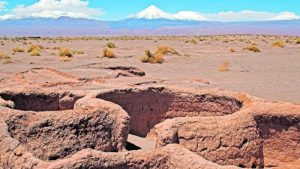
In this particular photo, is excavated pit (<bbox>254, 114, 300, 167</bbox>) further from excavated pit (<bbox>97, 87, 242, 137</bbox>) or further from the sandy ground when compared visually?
the sandy ground

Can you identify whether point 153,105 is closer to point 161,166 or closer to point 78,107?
point 78,107

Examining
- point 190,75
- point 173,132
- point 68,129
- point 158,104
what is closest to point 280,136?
point 173,132

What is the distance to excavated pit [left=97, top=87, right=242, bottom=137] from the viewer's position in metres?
12.3

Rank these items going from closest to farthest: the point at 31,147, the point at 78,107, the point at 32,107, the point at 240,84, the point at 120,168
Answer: the point at 120,168 → the point at 31,147 → the point at 78,107 → the point at 32,107 → the point at 240,84

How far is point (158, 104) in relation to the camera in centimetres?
1291

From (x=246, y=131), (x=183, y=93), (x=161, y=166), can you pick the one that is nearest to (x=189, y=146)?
(x=246, y=131)

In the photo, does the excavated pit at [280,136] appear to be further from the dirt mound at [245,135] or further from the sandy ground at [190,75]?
the sandy ground at [190,75]

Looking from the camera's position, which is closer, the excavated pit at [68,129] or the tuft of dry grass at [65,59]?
the excavated pit at [68,129]

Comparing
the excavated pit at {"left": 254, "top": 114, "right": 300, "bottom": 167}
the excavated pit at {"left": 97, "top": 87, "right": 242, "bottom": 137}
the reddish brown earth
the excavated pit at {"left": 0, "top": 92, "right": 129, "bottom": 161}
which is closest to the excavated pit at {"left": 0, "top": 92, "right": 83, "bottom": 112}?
the reddish brown earth

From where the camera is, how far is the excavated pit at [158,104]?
40.3 feet

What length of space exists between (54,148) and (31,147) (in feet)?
1.40

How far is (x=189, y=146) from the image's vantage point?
365 inches

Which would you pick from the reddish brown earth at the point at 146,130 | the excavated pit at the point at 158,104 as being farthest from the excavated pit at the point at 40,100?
the excavated pit at the point at 158,104

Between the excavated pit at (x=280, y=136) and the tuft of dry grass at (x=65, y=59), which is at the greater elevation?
the excavated pit at (x=280, y=136)
